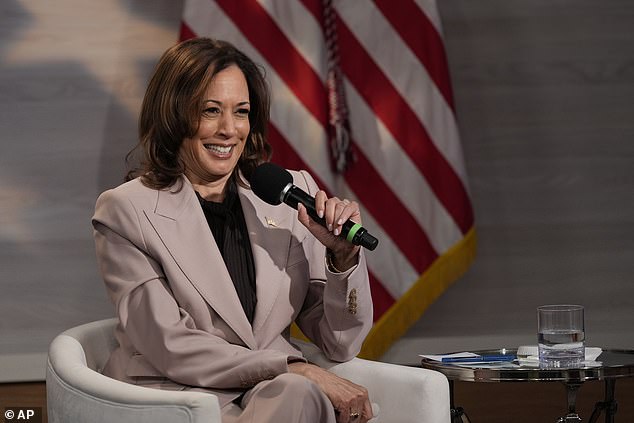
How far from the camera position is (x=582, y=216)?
12.4 ft

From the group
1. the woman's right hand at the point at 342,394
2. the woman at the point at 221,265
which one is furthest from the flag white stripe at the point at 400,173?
the woman's right hand at the point at 342,394

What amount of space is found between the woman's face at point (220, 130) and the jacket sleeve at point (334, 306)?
0.66 ft

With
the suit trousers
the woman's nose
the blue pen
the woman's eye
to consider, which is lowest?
the suit trousers

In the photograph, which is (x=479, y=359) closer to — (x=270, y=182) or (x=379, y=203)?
(x=270, y=182)

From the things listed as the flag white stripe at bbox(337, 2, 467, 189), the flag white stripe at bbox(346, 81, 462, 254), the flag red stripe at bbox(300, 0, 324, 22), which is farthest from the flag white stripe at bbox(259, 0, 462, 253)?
the flag red stripe at bbox(300, 0, 324, 22)

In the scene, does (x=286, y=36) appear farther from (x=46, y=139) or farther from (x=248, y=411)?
(x=248, y=411)

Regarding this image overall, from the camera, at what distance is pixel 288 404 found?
215 centimetres

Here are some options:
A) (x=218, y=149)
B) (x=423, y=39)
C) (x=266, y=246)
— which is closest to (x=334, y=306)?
(x=266, y=246)

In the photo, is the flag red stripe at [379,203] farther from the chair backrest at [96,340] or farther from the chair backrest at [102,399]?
the chair backrest at [102,399]

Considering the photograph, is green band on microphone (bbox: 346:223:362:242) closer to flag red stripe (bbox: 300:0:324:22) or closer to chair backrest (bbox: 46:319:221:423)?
chair backrest (bbox: 46:319:221:423)

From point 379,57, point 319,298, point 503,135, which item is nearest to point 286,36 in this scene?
point 379,57

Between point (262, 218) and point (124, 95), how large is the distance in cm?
114

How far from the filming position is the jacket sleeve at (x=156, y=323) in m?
2.29

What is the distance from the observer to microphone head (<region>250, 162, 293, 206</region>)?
7.63 ft
